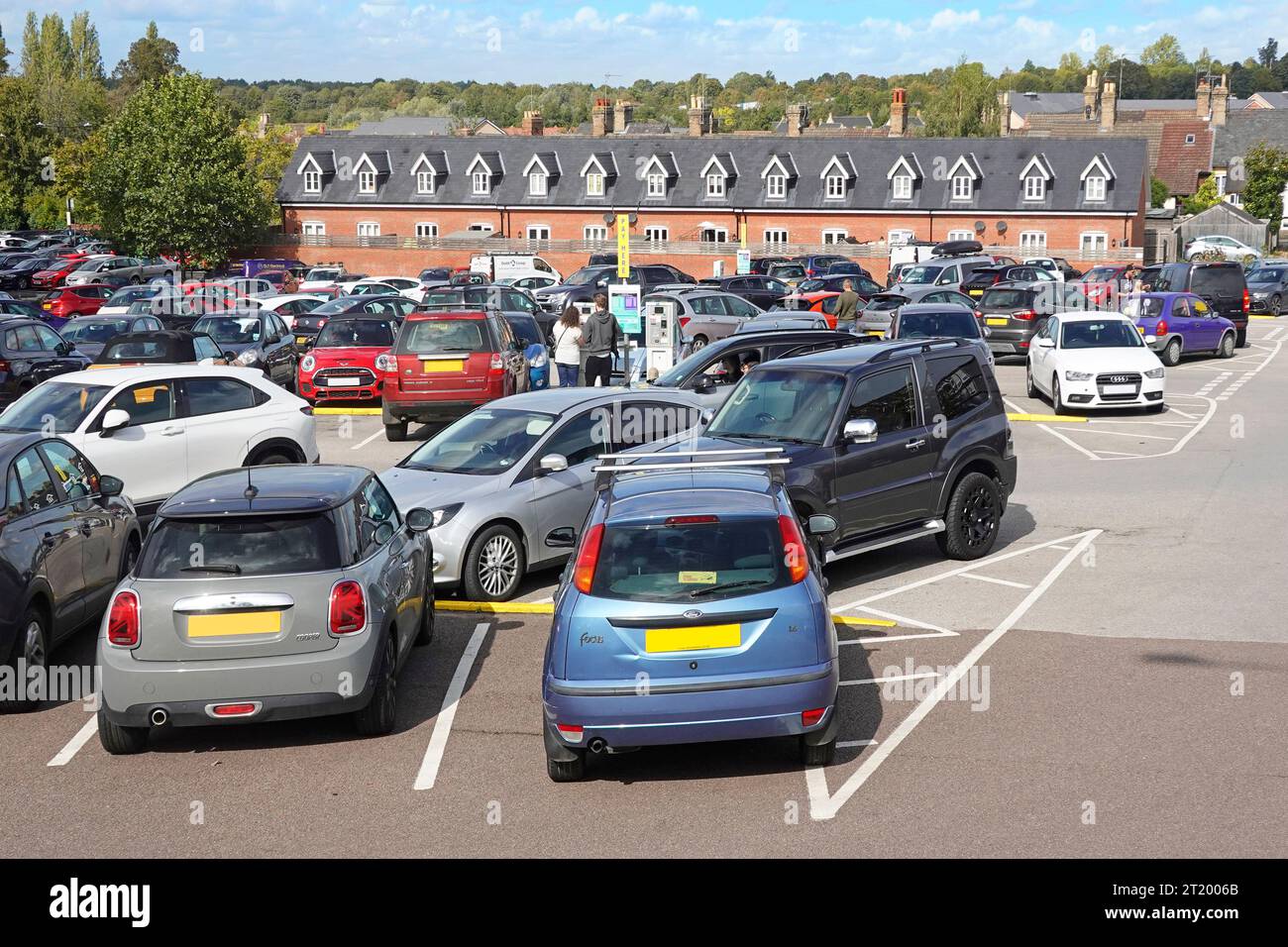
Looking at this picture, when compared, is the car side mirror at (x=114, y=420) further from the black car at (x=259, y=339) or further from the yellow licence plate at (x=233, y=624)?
the black car at (x=259, y=339)

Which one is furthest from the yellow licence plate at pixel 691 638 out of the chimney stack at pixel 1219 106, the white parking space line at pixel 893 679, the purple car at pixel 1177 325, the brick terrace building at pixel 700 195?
the chimney stack at pixel 1219 106

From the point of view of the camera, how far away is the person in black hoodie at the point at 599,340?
20672 mm

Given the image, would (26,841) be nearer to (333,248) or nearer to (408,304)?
(408,304)

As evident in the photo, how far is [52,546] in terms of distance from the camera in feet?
31.4

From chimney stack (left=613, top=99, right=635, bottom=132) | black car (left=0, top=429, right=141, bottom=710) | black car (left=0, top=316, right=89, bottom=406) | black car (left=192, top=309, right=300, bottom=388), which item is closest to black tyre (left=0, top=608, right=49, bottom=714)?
black car (left=0, top=429, right=141, bottom=710)

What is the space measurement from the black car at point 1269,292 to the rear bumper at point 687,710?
40.8 meters

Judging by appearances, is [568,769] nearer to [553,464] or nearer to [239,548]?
[239,548]

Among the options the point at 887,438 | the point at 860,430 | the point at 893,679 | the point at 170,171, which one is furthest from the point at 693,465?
the point at 170,171

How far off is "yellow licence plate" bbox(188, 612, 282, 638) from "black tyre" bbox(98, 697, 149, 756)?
771mm

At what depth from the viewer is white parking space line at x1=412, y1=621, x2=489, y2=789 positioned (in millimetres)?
7723

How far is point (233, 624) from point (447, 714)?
5.28 ft

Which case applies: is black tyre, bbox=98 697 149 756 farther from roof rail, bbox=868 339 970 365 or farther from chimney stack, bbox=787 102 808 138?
chimney stack, bbox=787 102 808 138

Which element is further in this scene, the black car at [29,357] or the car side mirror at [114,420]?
the black car at [29,357]

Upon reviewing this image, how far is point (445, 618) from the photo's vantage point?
1109 cm
